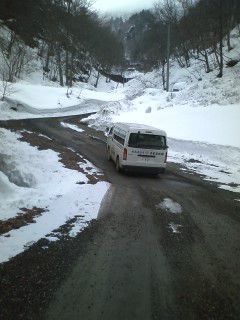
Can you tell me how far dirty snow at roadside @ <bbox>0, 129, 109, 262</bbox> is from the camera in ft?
26.1

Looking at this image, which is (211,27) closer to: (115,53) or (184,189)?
(184,189)

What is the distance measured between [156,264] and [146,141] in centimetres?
877

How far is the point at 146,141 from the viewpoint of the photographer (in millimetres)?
15258

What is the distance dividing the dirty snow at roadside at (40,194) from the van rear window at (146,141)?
199cm

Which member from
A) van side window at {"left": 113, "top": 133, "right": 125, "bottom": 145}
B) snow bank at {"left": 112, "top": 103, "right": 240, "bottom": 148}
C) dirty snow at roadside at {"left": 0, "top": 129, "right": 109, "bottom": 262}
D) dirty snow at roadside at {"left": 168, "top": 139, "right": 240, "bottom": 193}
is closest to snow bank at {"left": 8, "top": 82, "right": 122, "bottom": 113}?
Answer: snow bank at {"left": 112, "top": 103, "right": 240, "bottom": 148}

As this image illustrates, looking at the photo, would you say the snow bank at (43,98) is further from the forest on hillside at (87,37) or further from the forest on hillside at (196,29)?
the forest on hillside at (196,29)

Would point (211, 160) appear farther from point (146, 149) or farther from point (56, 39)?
point (56, 39)

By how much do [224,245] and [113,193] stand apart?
468 cm

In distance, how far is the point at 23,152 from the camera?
53.0 ft

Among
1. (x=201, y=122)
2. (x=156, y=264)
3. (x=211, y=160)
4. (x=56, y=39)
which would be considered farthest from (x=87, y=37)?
(x=156, y=264)

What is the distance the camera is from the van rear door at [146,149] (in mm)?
15094

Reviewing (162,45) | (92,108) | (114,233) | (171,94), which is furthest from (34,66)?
(114,233)

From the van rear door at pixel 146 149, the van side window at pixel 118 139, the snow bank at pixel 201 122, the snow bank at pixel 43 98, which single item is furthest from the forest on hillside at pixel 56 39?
the snow bank at pixel 201 122

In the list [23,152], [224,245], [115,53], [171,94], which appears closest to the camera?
[224,245]
